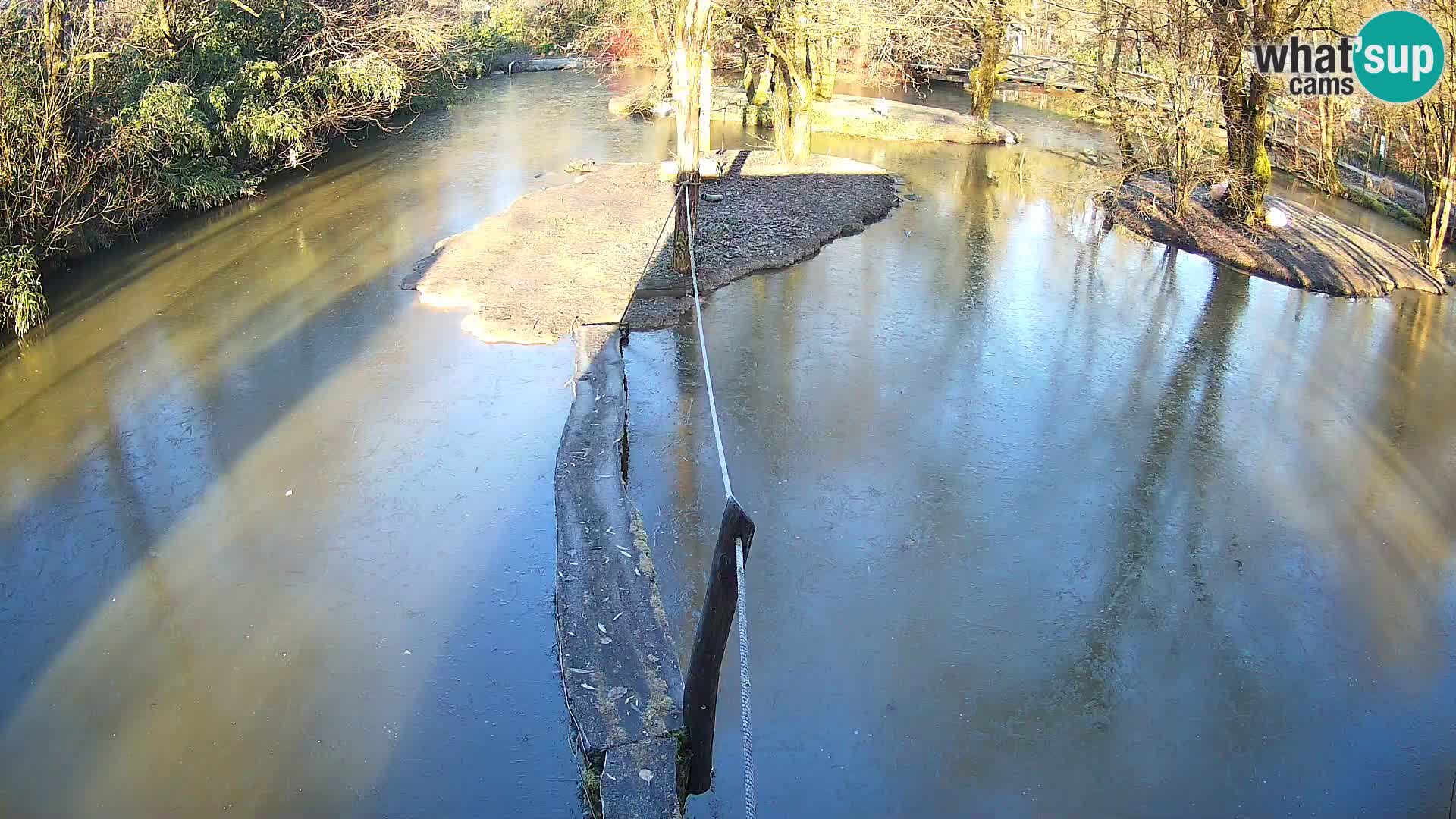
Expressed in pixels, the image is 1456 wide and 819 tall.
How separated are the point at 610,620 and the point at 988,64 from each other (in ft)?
54.7

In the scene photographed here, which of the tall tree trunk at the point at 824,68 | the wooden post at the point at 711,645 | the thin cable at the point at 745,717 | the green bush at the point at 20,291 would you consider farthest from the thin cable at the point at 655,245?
the tall tree trunk at the point at 824,68

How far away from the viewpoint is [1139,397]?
8.25 metres

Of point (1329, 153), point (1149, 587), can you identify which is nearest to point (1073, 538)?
point (1149, 587)

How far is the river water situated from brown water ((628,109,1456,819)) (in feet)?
0.09

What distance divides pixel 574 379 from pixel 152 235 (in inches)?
300

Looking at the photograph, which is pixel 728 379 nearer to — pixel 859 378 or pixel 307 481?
pixel 859 378

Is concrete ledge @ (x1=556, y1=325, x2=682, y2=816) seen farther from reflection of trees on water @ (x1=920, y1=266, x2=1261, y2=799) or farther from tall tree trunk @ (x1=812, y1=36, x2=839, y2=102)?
tall tree trunk @ (x1=812, y1=36, x2=839, y2=102)

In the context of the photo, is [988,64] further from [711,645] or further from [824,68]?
[711,645]

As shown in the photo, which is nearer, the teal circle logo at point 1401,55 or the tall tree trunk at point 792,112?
the teal circle logo at point 1401,55

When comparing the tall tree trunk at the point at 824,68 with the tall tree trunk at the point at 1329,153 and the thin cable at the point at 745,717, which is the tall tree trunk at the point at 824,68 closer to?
the tall tree trunk at the point at 1329,153

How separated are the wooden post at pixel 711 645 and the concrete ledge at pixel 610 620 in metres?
0.12

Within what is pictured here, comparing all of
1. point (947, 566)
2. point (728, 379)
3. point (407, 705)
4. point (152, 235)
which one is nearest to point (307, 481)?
point (407, 705)

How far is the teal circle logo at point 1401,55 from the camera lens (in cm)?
1077

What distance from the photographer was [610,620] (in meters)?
5.05
